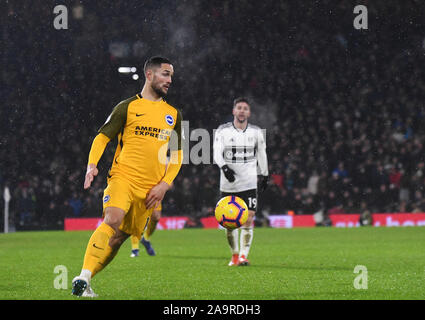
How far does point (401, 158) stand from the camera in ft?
77.9

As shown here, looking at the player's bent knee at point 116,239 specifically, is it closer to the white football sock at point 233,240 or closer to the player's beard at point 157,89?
the player's beard at point 157,89

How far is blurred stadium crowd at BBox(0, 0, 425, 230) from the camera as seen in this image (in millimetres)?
22250

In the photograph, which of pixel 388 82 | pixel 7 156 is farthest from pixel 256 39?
A: pixel 7 156

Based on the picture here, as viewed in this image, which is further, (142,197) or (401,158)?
(401,158)

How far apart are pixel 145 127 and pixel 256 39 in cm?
2350

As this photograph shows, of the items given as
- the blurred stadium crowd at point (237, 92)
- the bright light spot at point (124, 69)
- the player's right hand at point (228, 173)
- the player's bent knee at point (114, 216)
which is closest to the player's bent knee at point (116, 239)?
the player's bent knee at point (114, 216)

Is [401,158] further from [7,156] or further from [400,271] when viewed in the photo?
[400,271]

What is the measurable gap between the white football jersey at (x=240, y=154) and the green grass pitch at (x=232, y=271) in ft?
3.88

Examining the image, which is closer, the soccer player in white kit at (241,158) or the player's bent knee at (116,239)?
the player's bent knee at (116,239)

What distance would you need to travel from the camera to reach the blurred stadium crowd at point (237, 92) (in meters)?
22.2

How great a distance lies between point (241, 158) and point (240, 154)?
62 millimetres

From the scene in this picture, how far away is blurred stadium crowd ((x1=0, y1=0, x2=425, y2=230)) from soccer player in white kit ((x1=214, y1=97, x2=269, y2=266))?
455 inches

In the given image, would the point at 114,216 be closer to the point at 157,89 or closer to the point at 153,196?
the point at 153,196

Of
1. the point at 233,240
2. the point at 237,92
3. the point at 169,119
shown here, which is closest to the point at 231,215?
the point at 233,240
